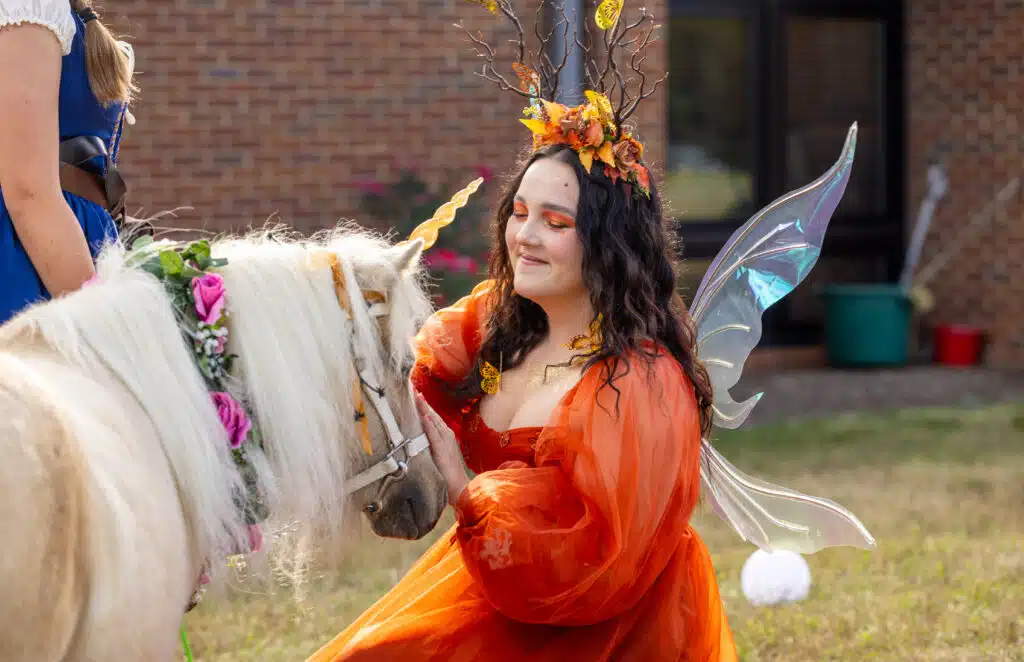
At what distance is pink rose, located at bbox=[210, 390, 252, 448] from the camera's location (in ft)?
6.53

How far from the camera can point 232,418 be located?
199 cm

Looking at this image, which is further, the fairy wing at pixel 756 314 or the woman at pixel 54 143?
the fairy wing at pixel 756 314

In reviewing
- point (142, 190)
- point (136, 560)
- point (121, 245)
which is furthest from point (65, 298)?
point (142, 190)

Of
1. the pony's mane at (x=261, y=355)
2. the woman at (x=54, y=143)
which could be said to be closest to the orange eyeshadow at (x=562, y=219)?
the pony's mane at (x=261, y=355)

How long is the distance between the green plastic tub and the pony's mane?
768cm

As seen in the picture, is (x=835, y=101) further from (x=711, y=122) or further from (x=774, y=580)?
(x=774, y=580)

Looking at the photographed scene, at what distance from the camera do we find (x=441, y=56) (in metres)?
7.64

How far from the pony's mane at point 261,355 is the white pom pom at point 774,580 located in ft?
8.40

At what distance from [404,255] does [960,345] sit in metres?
8.38

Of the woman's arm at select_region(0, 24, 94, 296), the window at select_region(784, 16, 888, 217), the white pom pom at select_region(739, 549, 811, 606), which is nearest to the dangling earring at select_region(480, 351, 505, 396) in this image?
the woman's arm at select_region(0, 24, 94, 296)

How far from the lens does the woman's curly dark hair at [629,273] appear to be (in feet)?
8.31

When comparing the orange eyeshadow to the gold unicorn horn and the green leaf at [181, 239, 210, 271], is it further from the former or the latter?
the green leaf at [181, 239, 210, 271]

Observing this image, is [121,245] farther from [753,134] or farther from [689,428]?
[753,134]

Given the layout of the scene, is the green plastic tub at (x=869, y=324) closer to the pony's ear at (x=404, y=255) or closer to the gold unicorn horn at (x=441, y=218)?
the gold unicorn horn at (x=441, y=218)
